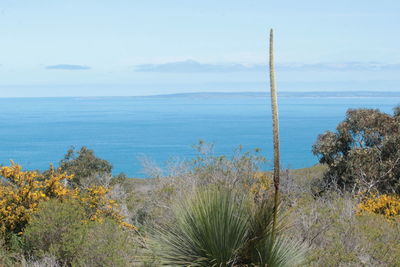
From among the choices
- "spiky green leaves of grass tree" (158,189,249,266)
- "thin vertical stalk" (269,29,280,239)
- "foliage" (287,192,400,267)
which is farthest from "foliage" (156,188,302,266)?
"thin vertical stalk" (269,29,280,239)

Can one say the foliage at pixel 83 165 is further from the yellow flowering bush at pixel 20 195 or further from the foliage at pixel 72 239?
the foliage at pixel 72 239

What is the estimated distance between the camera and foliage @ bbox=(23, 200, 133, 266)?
23.1 ft

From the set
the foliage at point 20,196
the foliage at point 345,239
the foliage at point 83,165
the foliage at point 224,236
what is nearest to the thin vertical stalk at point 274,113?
the foliage at point 224,236

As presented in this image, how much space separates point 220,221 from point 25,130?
147131 millimetres

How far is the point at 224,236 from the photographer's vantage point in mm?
5906

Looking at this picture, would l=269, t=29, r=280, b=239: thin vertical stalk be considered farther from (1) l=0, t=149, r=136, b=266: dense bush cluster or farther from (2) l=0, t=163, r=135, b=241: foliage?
(2) l=0, t=163, r=135, b=241: foliage

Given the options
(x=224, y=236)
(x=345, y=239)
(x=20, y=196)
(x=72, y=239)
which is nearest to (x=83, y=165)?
(x=20, y=196)

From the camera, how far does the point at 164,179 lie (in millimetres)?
17266

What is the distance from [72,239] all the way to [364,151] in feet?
52.0

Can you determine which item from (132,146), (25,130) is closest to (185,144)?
(132,146)

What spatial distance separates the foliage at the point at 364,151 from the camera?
20.1 meters

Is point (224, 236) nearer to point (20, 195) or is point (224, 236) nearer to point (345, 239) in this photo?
point (345, 239)

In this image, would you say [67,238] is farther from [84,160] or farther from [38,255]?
[84,160]

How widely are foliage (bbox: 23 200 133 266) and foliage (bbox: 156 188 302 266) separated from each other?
1086 millimetres
